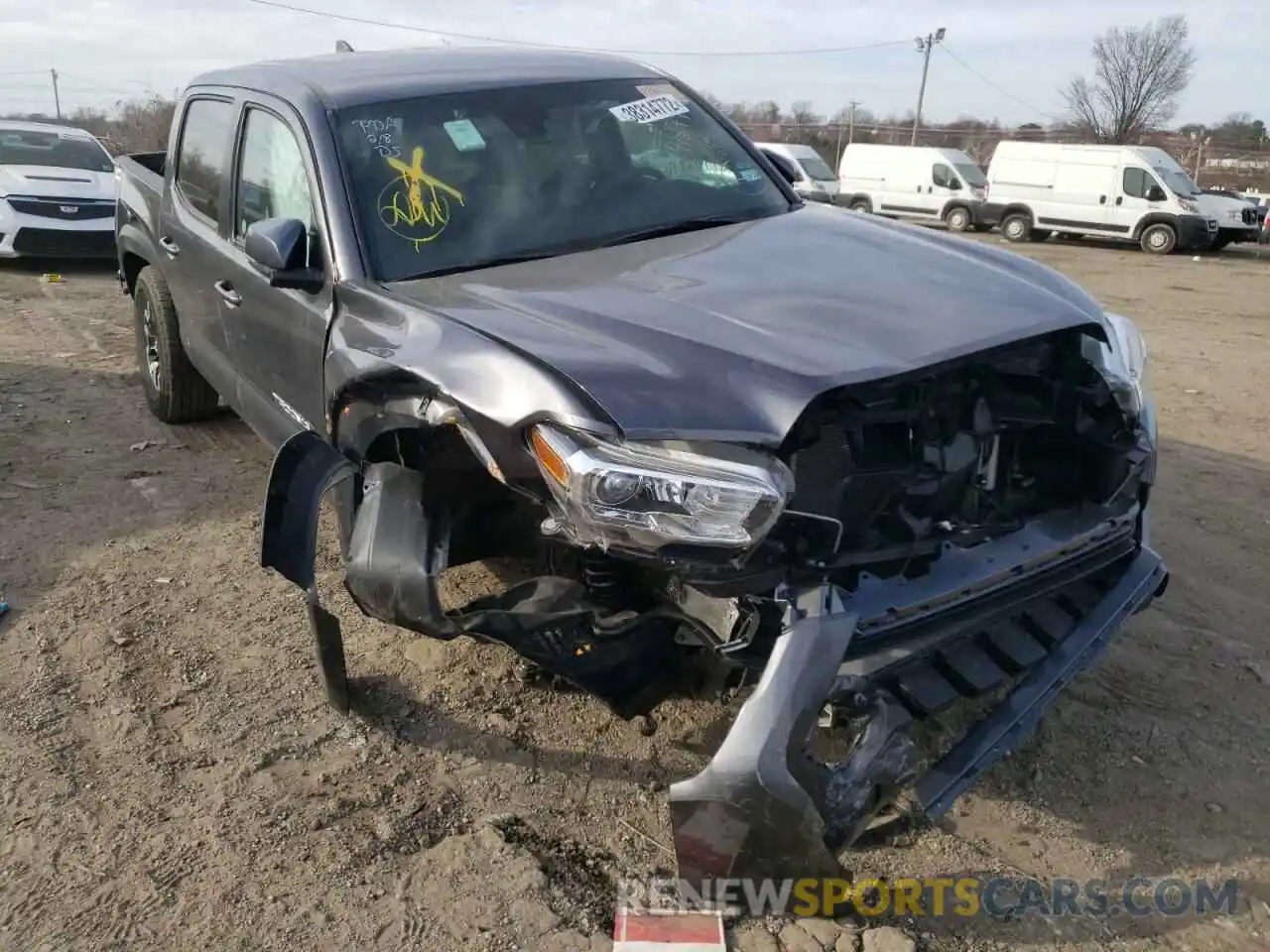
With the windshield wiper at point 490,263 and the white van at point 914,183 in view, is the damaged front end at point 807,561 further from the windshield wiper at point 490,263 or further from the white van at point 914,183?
the white van at point 914,183

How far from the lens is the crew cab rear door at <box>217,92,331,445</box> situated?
121 inches

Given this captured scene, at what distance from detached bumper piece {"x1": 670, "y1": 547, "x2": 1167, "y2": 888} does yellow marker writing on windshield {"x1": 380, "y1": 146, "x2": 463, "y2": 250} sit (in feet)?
5.37

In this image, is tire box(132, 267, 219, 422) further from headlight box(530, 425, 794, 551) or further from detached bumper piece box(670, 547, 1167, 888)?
detached bumper piece box(670, 547, 1167, 888)

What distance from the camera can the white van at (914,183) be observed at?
21062mm

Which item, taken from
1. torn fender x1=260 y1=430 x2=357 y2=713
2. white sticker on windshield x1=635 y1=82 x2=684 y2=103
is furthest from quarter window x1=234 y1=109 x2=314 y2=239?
white sticker on windshield x1=635 y1=82 x2=684 y2=103

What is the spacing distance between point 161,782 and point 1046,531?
7.92ft

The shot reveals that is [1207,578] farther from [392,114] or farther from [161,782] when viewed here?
[161,782]

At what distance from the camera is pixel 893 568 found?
233 cm

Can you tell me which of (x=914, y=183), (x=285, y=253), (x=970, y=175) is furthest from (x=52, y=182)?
(x=970, y=175)

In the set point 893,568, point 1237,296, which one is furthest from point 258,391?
point 1237,296

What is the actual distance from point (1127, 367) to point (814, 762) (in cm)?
167

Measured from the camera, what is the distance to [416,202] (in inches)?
120

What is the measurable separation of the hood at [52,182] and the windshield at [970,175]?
1615 cm

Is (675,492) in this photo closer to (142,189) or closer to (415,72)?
(415,72)
